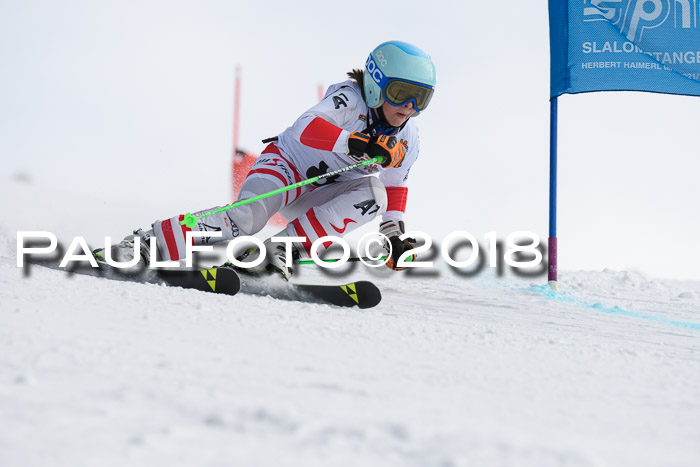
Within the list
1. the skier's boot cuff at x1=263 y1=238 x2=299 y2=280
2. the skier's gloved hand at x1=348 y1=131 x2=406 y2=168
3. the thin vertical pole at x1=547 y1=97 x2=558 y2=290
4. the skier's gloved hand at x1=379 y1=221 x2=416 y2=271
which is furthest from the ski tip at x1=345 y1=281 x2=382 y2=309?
the thin vertical pole at x1=547 y1=97 x2=558 y2=290

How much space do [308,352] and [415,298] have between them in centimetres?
185

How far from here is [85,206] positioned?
5734mm

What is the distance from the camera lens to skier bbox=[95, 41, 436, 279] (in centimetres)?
294

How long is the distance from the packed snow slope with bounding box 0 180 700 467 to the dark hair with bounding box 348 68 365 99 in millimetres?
1381

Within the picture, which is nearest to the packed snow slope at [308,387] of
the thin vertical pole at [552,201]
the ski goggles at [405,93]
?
the ski goggles at [405,93]

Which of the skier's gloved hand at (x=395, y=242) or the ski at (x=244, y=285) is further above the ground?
the skier's gloved hand at (x=395, y=242)

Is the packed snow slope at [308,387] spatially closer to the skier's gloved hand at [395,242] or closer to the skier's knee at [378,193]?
the skier's knee at [378,193]

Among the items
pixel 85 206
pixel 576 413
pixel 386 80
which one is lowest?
pixel 576 413

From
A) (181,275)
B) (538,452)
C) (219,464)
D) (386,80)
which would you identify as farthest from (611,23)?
(219,464)

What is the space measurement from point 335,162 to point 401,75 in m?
0.60

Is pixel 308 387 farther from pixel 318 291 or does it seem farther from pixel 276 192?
pixel 276 192

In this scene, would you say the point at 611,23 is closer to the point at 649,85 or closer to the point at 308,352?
the point at 649,85

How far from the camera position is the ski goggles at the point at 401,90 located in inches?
117

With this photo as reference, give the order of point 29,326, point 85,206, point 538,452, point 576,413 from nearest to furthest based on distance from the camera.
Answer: point 538,452 → point 576,413 → point 29,326 → point 85,206
